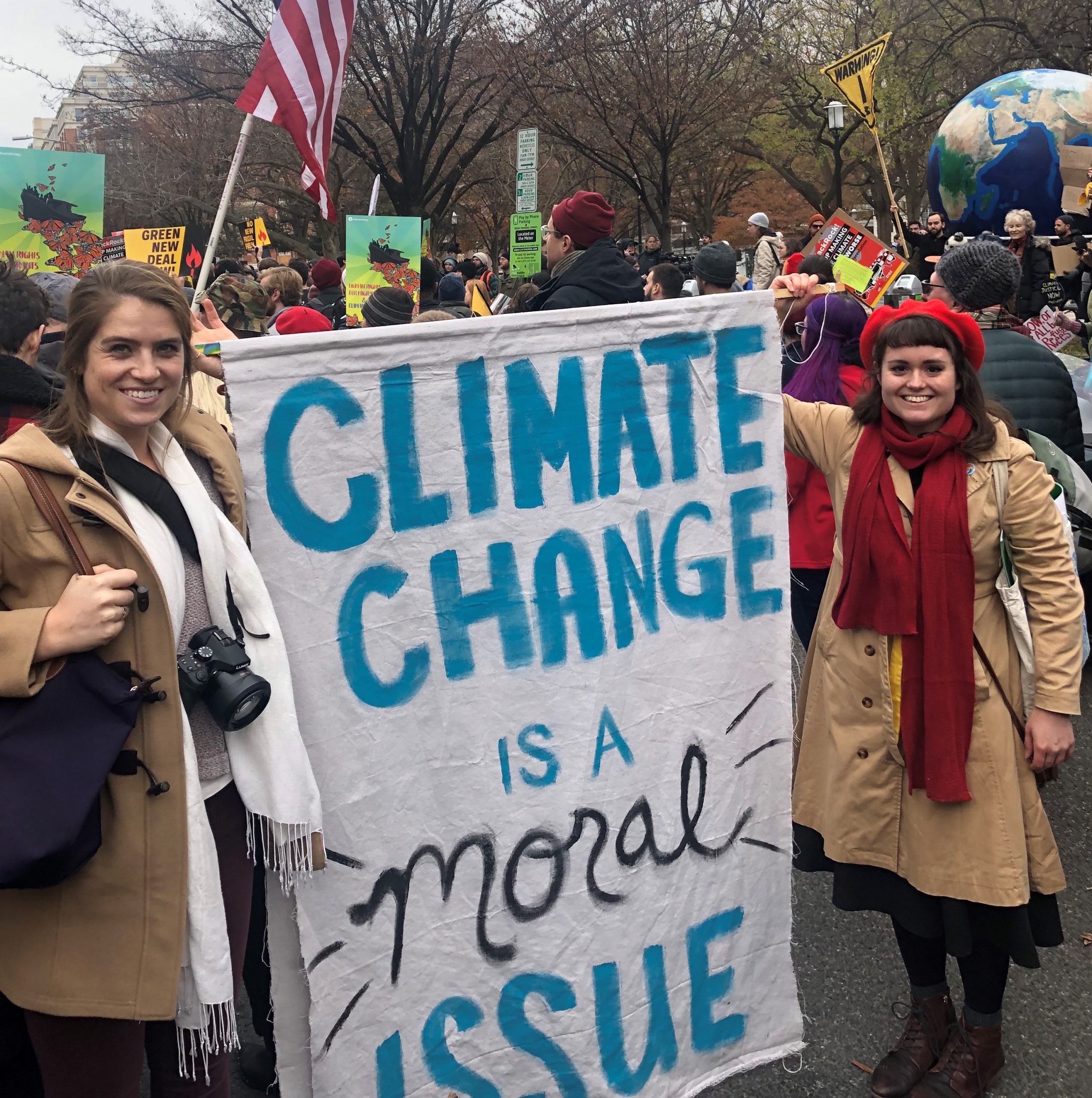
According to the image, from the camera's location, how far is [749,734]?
2.43 m

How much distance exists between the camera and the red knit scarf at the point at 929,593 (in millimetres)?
2301

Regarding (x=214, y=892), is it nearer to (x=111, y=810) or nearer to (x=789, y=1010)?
(x=111, y=810)

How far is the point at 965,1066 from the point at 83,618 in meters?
2.13

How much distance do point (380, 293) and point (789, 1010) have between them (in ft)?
12.4

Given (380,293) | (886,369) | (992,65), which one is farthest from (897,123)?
(886,369)

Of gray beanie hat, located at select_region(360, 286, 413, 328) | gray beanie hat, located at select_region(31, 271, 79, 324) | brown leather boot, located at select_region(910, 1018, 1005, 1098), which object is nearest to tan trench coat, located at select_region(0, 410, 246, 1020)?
A: brown leather boot, located at select_region(910, 1018, 1005, 1098)

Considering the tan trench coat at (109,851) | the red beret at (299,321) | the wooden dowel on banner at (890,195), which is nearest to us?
the tan trench coat at (109,851)

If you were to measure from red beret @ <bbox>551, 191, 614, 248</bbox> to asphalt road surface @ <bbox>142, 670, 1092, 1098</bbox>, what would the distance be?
257 centimetres

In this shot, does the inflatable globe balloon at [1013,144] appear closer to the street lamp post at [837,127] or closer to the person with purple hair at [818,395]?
the person with purple hair at [818,395]

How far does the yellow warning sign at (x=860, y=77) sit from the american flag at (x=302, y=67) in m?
5.86

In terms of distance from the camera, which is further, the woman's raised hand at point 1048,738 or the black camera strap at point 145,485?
the woman's raised hand at point 1048,738

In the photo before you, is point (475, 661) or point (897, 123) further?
point (897, 123)

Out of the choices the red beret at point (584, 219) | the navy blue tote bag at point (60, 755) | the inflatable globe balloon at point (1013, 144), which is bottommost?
the navy blue tote bag at point (60, 755)

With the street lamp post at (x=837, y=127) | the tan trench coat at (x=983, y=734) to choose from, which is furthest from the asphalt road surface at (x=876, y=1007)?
the street lamp post at (x=837, y=127)
